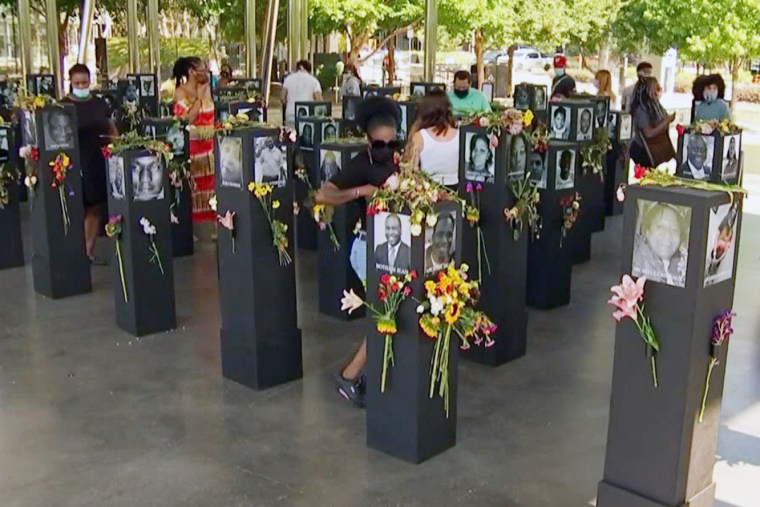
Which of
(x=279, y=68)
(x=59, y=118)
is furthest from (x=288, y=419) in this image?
(x=279, y=68)

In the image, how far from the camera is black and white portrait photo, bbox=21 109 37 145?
681 cm

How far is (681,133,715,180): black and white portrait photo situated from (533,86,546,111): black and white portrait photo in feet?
12.5

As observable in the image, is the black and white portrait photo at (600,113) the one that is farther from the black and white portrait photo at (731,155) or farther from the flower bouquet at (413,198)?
the flower bouquet at (413,198)

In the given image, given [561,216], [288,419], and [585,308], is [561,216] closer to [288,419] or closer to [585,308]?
[585,308]

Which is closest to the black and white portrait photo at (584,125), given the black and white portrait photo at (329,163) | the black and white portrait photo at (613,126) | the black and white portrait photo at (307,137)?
the black and white portrait photo at (613,126)

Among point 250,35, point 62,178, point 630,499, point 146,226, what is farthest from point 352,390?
point 250,35

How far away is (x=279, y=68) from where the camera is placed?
69.8 ft

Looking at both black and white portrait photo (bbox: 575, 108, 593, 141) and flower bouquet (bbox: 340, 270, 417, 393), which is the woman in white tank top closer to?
flower bouquet (bbox: 340, 270, 417, 393)

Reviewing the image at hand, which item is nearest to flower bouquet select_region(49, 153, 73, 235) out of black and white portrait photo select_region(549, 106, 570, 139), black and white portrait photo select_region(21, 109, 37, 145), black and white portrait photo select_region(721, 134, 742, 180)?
black and white portrait photo select_region(21, 109, 37, 145)

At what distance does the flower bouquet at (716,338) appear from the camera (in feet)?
11.0

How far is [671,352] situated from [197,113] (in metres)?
5.75

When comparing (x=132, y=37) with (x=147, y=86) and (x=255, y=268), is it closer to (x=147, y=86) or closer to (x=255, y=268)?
(x=147, y=86)

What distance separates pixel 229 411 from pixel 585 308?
305cm

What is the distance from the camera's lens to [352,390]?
498cm
